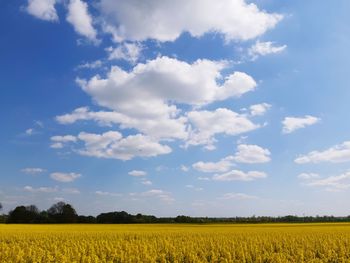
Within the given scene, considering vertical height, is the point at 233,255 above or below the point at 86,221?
below

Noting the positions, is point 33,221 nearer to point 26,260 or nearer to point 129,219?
point 129,219

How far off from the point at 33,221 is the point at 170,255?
99.1m

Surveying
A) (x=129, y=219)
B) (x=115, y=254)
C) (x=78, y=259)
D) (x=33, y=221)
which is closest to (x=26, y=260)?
(x=78, y=259)

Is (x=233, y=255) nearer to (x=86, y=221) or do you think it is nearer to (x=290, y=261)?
(x=290, y=261)

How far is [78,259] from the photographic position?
2288 centimetres

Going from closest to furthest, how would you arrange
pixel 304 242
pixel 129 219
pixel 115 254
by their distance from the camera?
pixel 115 254 < pixel 304 242 < pixel 129 219

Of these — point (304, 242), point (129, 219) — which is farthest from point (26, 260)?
point (129, 219)

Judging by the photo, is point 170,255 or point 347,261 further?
point 170,255

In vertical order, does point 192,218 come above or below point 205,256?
above

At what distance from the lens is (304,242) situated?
3262 centimetres

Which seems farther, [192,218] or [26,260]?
[192,218]

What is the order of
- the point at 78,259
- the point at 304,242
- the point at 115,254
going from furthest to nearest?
the point at 304,242 → the point at 115,254 → the point at 78,259

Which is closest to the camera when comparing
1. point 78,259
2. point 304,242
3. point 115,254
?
point 78,259

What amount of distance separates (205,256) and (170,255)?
6.65 feet
